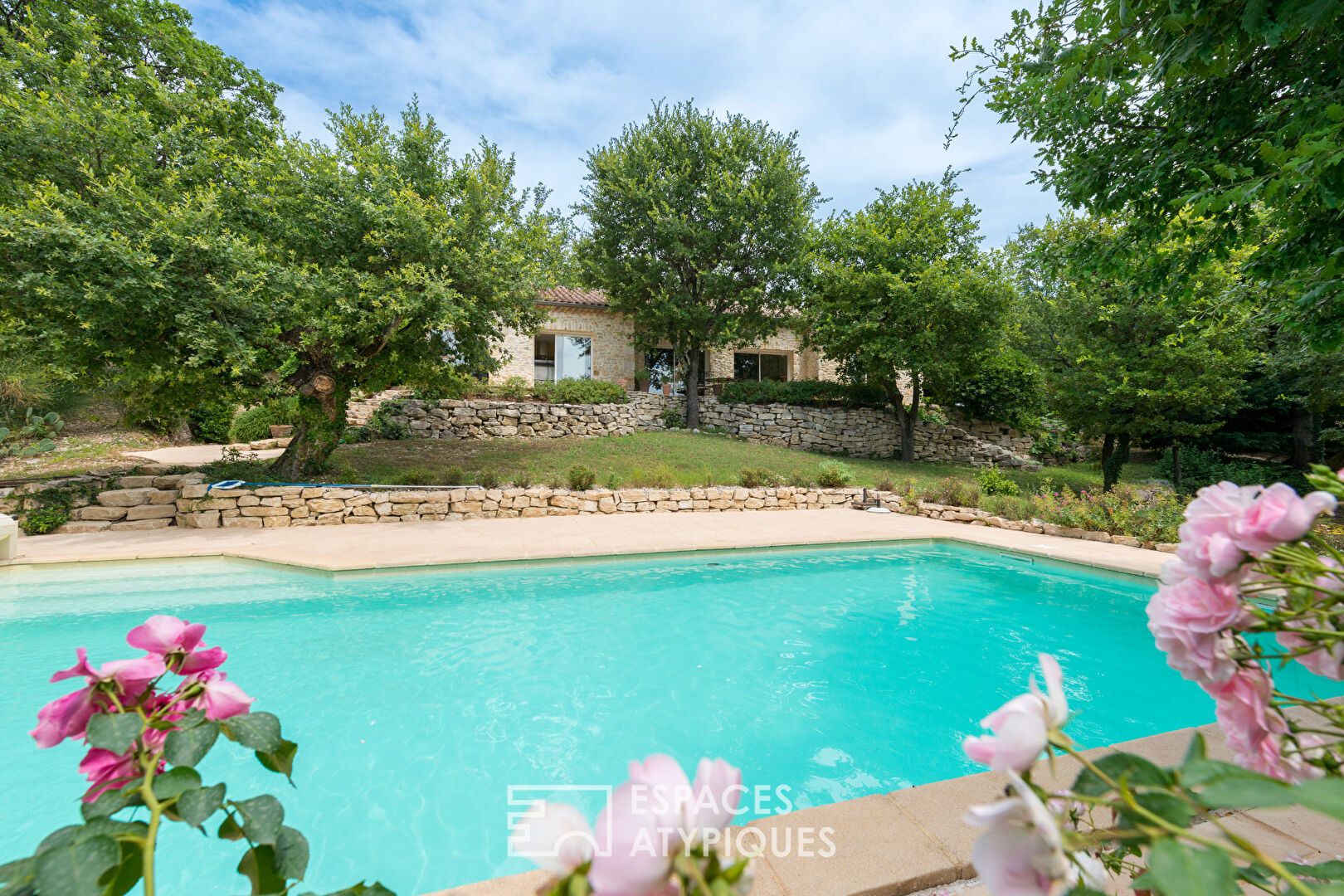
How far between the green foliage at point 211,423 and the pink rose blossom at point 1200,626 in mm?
18683

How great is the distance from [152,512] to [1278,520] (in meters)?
11.6

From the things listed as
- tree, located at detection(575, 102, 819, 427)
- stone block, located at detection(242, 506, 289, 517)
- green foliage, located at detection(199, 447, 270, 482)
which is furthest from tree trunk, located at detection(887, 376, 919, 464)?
green foliage, located at detection(199, 447, 270, 482)

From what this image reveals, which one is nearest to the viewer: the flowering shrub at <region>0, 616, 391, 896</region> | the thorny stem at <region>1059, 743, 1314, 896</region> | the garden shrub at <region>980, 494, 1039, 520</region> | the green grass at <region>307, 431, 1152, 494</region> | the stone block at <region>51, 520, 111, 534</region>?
the thorny stem at <region>1059, 743, 1314, 896</region>

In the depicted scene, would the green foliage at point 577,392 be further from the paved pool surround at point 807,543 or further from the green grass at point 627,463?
the paved pool surround at point 807,543

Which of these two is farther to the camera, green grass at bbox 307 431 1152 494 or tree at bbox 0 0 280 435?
green grass at bbox 307 431 1152 494

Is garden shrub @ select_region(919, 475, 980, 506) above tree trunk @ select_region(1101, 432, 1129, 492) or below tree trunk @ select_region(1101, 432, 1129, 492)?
below

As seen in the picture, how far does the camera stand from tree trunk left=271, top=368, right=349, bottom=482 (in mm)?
9570

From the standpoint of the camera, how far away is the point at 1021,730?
19.2 inches

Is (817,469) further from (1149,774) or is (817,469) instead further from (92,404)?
(92,404)

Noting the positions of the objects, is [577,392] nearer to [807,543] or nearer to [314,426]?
[314,426]

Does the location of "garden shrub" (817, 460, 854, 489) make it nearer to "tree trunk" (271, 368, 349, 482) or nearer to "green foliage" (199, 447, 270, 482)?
"tree trunk" (271, 368, 349, 482)

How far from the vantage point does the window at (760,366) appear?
2119 centimetres

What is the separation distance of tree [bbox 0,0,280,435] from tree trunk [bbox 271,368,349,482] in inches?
33.6

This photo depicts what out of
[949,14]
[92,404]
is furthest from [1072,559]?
[92,404]
